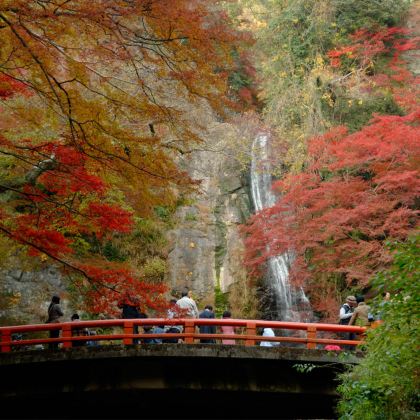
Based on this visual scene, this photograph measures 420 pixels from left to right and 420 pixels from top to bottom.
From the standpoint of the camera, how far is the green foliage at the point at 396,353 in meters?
6.20

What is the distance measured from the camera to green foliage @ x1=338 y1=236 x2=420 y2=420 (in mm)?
6195

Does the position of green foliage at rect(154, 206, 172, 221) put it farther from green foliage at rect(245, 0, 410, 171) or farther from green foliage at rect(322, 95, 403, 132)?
green foliage at rect(322, 95, 403, 132)

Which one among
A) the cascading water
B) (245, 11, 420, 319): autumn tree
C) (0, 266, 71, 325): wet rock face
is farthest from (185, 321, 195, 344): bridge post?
the cascading water

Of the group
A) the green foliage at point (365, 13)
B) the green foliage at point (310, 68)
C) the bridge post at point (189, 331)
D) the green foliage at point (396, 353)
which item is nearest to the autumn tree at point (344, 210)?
the green foliage at point (310, 68)

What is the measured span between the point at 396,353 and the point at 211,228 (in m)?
11.9

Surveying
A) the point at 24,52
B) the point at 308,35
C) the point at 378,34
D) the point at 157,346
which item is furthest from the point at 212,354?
the point at 378,34

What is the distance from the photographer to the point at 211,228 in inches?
711

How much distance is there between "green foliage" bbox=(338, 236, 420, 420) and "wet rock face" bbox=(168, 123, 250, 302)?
990 cm

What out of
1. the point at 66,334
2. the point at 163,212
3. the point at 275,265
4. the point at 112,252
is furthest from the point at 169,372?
the point at 163,212

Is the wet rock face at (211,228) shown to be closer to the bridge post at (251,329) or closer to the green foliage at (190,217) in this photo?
the green foliage at (190,217)

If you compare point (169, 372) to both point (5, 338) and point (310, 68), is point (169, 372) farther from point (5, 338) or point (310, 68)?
point (310, 68)

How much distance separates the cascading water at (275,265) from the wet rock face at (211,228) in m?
0.55

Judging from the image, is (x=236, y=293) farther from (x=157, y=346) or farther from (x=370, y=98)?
(x=370, y=98)

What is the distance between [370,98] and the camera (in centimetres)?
Answer: 1931
